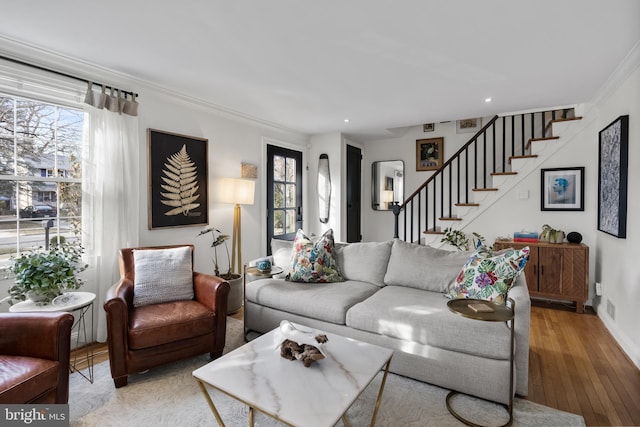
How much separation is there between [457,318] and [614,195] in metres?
2.15

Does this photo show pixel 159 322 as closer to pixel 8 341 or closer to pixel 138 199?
pixel 8 341

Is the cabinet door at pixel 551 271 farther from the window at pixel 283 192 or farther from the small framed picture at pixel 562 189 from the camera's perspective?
the window at pixel 283 192

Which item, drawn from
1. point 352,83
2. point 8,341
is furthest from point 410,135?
point 8,341

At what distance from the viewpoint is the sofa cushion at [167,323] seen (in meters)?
2.21

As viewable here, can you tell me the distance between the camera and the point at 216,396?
207 centimetres

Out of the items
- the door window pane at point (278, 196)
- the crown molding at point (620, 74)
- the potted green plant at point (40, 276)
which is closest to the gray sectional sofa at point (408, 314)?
the potted green plant at point (40, 276)

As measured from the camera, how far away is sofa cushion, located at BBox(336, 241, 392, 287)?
3.04m

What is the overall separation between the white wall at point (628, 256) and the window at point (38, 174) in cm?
460

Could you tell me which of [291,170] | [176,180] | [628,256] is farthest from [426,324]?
[291,170]

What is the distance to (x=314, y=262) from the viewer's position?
3.06 metres

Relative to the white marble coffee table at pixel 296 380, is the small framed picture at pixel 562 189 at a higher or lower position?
higher

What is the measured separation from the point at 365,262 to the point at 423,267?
21.7 inches

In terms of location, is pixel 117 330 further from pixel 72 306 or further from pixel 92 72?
pixel 92 72

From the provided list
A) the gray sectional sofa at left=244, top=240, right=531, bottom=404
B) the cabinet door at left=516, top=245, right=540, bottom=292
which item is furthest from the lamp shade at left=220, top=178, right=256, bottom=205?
the cabinet door at left=516, top=245, right=540, bottom=292
